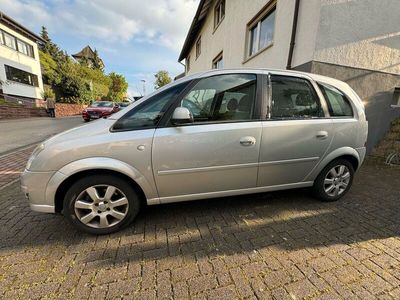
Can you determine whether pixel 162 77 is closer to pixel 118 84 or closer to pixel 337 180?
pixel 118 84

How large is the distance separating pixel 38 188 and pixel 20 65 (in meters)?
26.5

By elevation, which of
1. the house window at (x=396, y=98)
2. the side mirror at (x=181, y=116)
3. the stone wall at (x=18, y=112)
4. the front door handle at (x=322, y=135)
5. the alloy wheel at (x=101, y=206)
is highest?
the house window at (x=396, y=98)

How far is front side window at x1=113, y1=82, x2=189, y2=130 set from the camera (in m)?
2.39

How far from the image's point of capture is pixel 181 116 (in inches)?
90.4

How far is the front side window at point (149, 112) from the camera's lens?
2.39m

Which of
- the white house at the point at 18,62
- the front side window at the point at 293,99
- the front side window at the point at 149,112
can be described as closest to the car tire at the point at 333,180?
the front side window at the point at 293,99

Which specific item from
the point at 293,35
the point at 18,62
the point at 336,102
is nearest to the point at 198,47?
the point at 293,35

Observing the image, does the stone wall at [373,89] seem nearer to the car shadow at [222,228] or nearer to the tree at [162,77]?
the car shadow at [222,228]

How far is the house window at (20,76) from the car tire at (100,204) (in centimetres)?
2489

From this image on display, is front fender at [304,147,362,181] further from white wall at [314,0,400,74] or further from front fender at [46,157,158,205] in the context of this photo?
white wall at [314,0,400,74]

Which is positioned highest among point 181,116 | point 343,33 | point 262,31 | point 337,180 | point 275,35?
point 262,31

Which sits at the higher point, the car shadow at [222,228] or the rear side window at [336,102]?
the rear side window at [336,102]

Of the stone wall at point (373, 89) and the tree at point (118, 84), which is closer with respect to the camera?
the stone wall at point (373, 89)

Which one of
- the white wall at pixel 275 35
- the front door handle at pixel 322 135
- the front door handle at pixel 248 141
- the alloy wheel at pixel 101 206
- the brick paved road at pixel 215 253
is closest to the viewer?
the brick paved road at pixel 215 253
